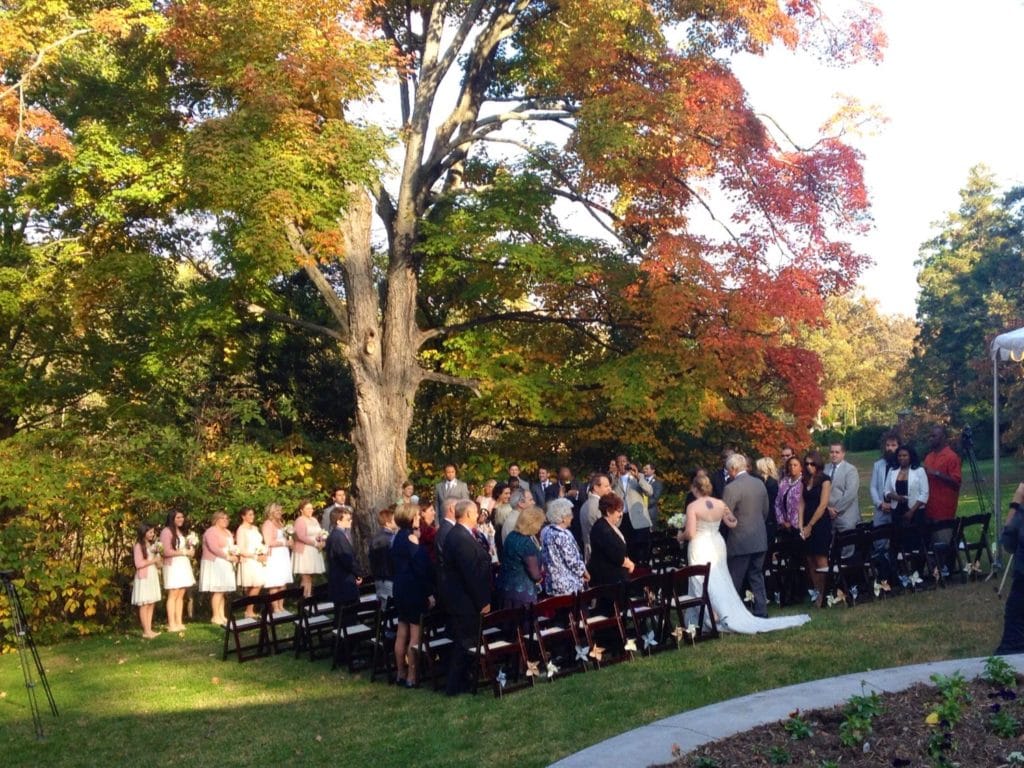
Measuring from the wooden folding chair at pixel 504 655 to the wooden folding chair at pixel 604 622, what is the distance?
0.58 meters

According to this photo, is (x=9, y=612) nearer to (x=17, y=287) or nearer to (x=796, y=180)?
(x=17, y=287)

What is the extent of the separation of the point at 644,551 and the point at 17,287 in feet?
37.8

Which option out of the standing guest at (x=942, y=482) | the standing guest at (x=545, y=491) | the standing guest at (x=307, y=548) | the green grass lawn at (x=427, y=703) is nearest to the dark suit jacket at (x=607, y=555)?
the green grass lawn at (x=427, y=703)

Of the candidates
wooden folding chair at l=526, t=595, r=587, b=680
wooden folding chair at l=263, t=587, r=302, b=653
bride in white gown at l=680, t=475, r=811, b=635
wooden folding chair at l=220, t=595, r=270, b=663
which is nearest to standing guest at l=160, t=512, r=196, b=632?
wooden folding chair at l=263, t=587, r=302, b=653

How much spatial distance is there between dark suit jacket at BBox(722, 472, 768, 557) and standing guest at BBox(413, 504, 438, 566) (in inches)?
124

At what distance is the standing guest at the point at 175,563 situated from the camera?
1595 cm

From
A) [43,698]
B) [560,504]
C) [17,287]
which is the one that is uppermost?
[17,287]

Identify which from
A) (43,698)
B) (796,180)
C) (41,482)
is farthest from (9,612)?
(796,180)

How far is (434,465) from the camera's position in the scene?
22719 mm

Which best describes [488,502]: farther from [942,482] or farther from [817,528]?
[942,482]

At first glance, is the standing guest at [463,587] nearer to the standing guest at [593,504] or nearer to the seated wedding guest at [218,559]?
the standing guest at [593,504]

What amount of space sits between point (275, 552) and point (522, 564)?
663 cm

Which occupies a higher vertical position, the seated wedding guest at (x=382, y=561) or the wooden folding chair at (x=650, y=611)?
the seated wedding guest at (x=382, y=561)

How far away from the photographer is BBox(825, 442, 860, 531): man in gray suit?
1402cm
